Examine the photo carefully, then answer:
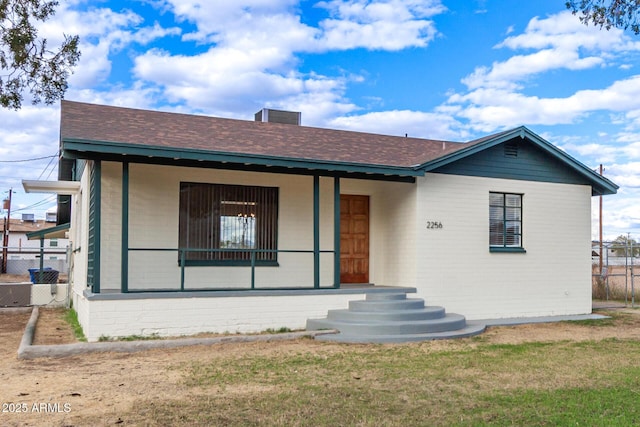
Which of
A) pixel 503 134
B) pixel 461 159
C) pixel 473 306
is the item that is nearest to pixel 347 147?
pixel 461 159

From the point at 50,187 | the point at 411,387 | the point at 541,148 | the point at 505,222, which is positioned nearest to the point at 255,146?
the point at 50,187

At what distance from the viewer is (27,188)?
47.0 feet

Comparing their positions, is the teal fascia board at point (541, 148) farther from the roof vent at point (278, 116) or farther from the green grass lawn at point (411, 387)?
the roof vent at point (278, 116)

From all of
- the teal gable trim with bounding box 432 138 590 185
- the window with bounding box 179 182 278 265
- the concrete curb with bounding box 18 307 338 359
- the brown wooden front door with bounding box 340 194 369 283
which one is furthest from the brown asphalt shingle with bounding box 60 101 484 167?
the concrete curb with bounding box 18 307 338 359

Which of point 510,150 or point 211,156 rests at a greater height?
point 510,150

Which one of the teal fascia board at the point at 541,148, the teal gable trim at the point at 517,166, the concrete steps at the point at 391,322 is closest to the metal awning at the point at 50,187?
the concrete steps at the point at 391,322

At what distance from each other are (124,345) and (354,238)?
254 inches

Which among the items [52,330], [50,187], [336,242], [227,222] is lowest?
[52,330]

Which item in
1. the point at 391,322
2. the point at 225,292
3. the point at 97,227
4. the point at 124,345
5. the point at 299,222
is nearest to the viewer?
the point at 124,345

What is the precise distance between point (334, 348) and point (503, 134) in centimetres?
666

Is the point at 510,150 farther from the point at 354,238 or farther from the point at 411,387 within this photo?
the point at 411,387

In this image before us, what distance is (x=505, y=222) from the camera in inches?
562

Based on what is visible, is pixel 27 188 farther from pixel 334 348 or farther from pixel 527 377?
pixel 527 377

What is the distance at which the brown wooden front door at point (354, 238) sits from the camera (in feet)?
47.1
